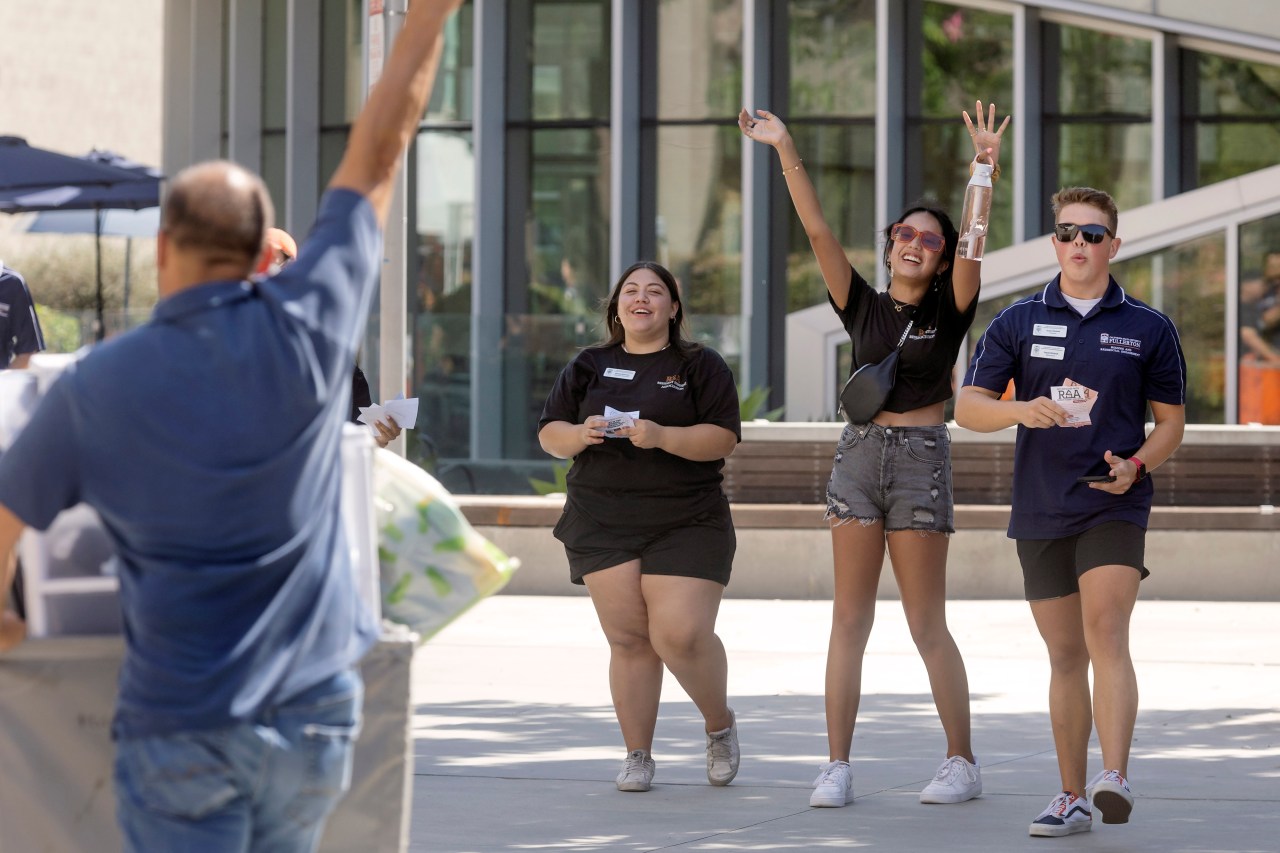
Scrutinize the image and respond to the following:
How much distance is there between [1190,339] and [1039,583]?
1216cm

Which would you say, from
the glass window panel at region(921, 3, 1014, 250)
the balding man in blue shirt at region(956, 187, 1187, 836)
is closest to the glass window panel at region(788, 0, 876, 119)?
the glass window panel at region(921, 3, 1014, 250)

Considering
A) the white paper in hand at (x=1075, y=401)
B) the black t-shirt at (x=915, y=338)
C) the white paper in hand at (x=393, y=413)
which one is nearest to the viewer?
the white paper in hand at (x=1075, y=401)

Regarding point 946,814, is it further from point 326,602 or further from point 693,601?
point 326,602

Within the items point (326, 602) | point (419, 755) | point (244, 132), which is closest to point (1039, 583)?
point (419, 755)

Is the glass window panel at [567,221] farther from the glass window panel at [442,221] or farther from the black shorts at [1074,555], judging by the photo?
the black shorts at [1074,555]

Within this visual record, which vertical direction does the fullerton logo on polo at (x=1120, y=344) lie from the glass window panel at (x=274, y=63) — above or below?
below

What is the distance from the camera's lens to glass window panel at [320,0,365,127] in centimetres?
2430

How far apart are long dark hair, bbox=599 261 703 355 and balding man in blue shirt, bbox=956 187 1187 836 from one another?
120cm

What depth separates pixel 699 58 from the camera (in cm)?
2245

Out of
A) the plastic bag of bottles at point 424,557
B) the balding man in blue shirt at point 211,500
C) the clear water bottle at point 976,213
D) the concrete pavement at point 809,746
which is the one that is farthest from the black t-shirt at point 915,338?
the balding man in blue shirt at point 211,500

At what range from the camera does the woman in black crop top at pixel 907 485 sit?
6.66 meters

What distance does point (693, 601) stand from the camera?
6.87 meters

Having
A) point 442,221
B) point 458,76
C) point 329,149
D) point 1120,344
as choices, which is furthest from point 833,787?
point 329,149

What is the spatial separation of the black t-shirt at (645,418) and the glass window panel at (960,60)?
1549cm
